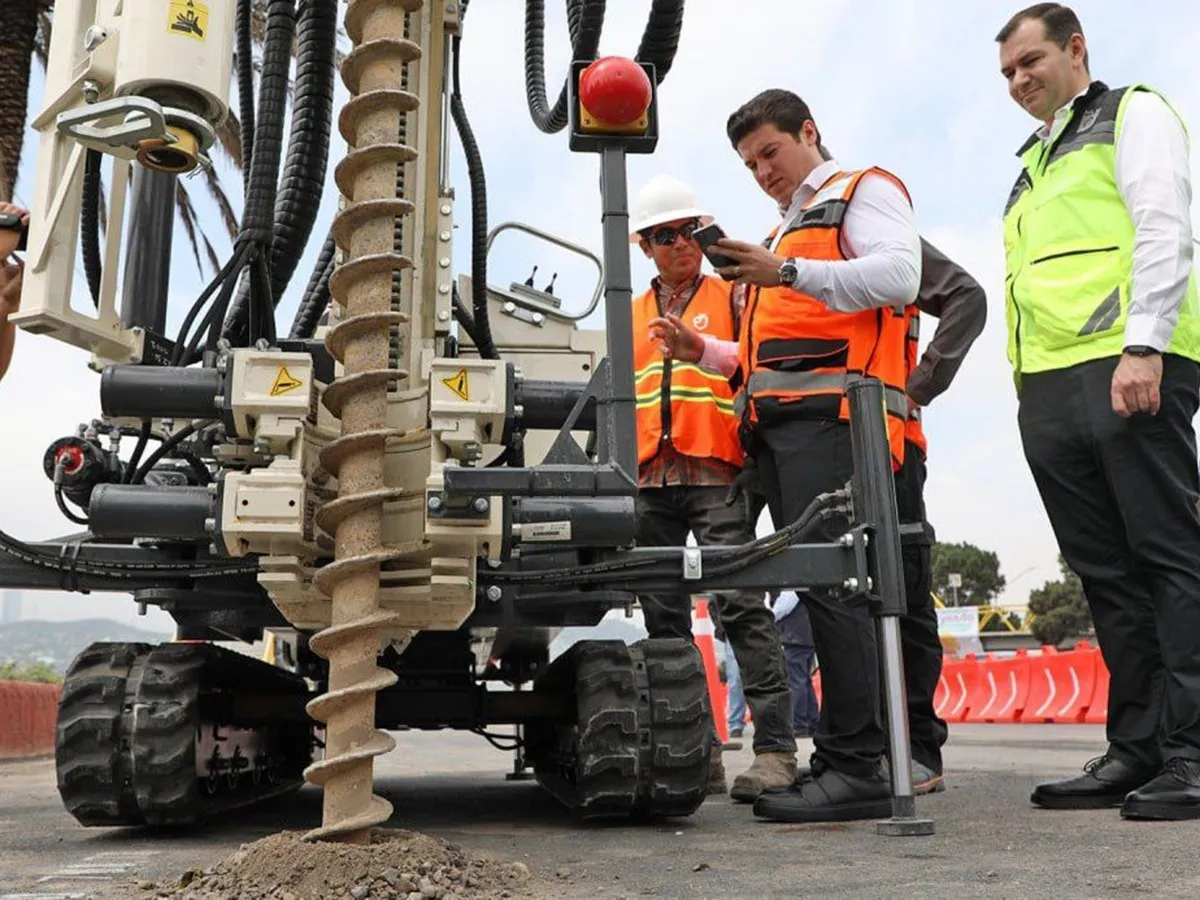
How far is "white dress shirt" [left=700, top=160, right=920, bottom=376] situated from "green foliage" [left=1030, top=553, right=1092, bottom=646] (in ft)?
122

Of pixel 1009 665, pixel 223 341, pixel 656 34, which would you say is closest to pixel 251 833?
pixel 223 341

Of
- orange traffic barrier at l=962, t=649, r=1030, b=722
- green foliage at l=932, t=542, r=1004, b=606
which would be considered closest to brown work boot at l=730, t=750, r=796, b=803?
orange traffic barrier at l=962, t=649, r=1030, b=722

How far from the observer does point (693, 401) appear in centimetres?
488

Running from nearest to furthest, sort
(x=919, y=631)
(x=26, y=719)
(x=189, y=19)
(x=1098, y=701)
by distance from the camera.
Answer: (x=189, y=19) < (x=919, y=631) < (x=26, y=719) < (x=1098, y=701)

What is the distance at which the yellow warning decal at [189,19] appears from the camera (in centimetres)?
312

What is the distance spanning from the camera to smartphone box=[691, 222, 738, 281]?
3488mm

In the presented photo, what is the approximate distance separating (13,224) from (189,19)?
96 cm

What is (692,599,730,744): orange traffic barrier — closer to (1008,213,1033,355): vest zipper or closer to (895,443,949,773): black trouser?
(895,443,949,773): black trouser

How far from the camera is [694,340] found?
4340mm

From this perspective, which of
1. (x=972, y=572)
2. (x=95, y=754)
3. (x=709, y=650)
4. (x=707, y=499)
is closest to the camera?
(x=95, y=754)

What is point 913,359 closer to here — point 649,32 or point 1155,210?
point 1155,210

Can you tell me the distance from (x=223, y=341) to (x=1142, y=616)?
2.79 meters

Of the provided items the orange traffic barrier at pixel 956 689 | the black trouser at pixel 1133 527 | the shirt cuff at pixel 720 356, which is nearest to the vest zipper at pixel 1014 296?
the black trouser at pixel 1133 527

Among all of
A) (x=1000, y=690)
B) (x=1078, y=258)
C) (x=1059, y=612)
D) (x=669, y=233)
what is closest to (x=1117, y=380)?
(x=1078, y=258)
